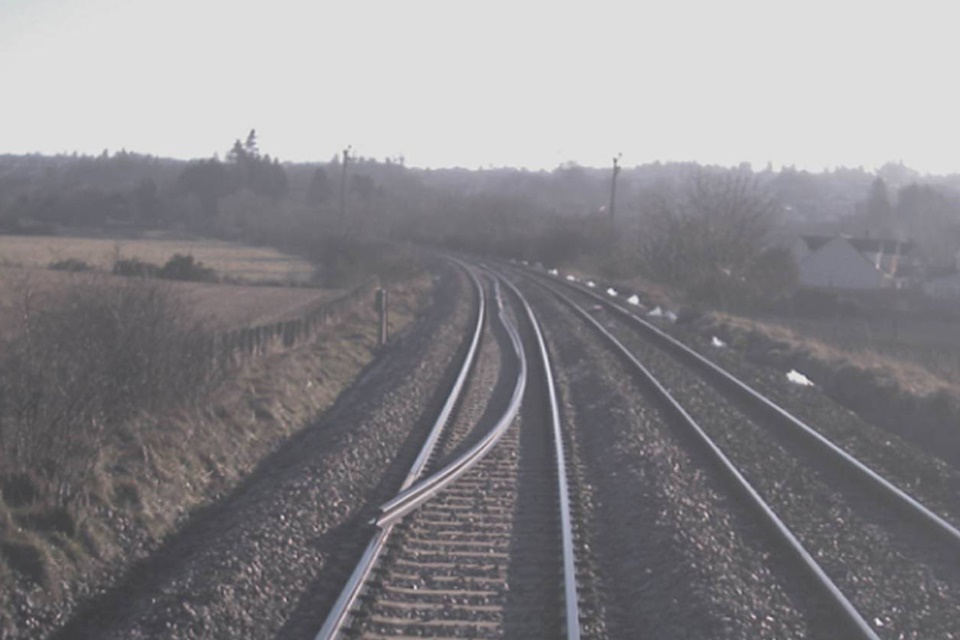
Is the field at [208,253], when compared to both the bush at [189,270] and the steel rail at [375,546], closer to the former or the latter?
the bush at [189,270]

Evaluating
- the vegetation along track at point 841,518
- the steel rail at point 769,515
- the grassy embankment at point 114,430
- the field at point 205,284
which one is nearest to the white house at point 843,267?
the field at point 205,284

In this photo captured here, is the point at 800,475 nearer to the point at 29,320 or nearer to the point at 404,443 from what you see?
the point at 404,443

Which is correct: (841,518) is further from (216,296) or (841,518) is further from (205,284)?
(205,284)

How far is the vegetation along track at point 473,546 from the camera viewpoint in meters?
7.26

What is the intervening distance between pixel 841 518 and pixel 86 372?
6722 millimetres

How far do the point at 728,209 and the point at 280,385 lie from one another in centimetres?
3984

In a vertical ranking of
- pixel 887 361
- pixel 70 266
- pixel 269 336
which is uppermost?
pixel 70 266

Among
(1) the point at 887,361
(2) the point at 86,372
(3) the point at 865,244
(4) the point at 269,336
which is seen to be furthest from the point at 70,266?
(3) the point at 865,244

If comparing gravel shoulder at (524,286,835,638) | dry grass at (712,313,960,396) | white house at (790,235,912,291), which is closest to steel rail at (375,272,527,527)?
gravel shoulder at (524,286,835,638)

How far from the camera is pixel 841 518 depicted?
34.6 ft

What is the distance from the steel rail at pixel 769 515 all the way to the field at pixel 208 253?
24.3 metres

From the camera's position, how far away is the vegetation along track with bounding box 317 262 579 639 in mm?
7262

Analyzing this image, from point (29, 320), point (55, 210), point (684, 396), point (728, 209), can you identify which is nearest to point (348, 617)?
point (29, 320)

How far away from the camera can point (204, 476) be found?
11.1 m
